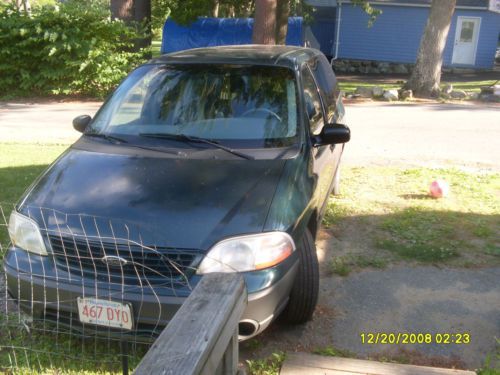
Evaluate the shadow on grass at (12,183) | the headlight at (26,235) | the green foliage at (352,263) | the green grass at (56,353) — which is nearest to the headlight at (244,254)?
the green grass at (56,353)

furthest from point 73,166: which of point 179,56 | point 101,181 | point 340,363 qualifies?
point 340,363

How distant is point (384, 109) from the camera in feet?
45.9

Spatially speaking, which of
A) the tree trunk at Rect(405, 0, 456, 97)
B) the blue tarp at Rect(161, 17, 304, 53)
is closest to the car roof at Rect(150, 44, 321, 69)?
the tree trunk at Rect(405, 0, 456, 97)

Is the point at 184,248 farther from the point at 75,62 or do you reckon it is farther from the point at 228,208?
the point at 75,62

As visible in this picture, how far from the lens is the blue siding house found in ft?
75.9

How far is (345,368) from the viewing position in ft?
9.70

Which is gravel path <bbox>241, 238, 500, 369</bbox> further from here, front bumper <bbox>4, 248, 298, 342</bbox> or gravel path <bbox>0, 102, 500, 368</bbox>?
front bumper <bbox>4, 248, 298, 342</bbox>

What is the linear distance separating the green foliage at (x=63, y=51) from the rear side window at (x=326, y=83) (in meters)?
10.2

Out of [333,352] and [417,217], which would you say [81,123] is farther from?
[417,217]

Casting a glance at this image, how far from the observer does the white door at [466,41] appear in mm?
23359

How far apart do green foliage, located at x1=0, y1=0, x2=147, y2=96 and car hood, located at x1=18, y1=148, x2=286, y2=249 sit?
11.9 metres

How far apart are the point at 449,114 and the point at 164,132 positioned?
424 inches

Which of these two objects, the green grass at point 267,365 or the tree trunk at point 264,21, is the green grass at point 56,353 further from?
the tree trunk at point 264,21

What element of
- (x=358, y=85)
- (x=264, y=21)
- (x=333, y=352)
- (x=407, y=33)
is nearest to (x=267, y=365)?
(x=333, y=352)
